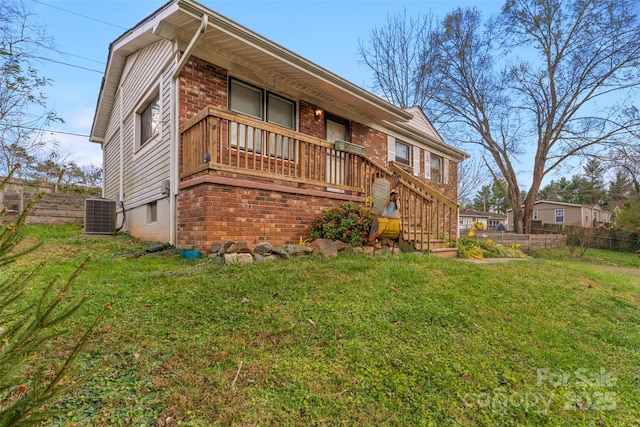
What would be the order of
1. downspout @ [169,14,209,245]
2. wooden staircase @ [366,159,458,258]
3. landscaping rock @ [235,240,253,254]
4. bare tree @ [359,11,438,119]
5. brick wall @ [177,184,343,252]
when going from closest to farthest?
landscaping rock @ [235,240,253,254] < brick wall @ [177,184,343,252] < downspout @ [169,14,209,245] < wooden staircase @ [366,159,458,258] < bare tree @ [359,11,438,119]

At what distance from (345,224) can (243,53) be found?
3.80 m

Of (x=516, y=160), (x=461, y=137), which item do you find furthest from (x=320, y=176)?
(x=516, y=160)

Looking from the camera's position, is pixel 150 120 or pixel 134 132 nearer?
pixel 150 120

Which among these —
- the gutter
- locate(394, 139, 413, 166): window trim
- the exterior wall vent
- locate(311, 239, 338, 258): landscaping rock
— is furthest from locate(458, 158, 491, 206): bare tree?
the exterior wall vent

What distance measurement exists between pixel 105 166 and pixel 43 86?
9.87ft

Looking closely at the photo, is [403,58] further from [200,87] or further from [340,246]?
[340,246]

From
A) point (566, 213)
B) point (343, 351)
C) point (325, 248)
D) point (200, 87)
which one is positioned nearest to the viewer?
point (343, 351)

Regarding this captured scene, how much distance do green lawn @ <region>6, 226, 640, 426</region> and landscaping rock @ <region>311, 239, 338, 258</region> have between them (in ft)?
3.19

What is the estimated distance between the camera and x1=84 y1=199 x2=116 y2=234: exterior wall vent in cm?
711

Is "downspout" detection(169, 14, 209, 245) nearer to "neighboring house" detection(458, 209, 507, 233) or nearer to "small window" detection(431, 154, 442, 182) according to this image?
"small window" detection(431, 154, 442, 182)

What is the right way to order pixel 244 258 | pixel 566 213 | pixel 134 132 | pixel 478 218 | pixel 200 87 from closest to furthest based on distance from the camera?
1. pixel 244 258
2. pixel 200 87
3. pixel 134 132
4. pixel 566 213
5. pixel 478 218

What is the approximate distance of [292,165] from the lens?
606cm

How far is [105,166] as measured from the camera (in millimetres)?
11570

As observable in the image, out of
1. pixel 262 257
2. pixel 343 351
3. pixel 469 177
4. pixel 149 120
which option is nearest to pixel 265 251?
pixel 262 257
